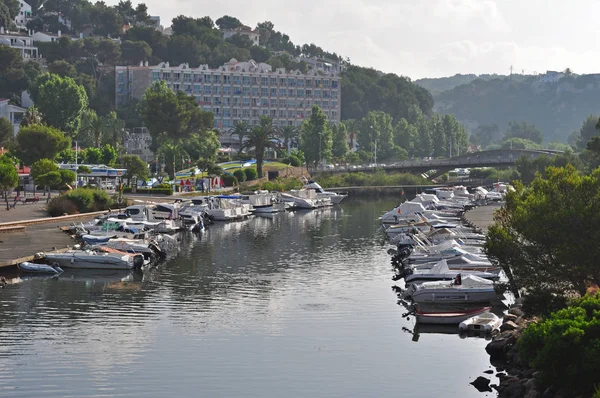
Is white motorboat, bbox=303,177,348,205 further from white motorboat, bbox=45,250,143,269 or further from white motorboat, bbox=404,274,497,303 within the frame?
white motorboat, bbox=404,274,497,303

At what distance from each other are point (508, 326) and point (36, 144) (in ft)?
321

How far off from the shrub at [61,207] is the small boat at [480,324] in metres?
65.3

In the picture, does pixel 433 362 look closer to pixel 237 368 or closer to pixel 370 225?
pixel 237 368

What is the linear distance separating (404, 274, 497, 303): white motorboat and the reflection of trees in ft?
36.6

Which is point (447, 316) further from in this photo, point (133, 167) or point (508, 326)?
point (133, 167)

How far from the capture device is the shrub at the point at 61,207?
118m

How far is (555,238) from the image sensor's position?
60.5 meters

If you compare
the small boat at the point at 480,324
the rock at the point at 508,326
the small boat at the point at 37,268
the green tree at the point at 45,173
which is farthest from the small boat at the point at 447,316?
the green tree at the point at 45,173

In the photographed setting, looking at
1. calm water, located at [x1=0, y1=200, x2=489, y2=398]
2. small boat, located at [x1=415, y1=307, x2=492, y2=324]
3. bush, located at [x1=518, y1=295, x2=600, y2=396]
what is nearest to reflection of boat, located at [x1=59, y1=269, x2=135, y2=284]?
calm water, located at [x1=0, y1=200, x2=489, y2=398]

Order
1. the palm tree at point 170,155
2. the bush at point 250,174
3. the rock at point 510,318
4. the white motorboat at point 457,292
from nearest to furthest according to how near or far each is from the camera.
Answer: the rock at point 510,318, the white motorboat at point 457,292, the palm tree at point 170,155, the bush at point 250,174

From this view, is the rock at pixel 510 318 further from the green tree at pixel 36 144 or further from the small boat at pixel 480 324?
the green tree at pixel 36 144

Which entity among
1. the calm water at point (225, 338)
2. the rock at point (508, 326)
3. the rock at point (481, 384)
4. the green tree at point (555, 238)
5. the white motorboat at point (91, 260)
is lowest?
the rock at point (481, 384)

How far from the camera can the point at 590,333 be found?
4575 centimetres

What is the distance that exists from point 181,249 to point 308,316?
3804 cm
